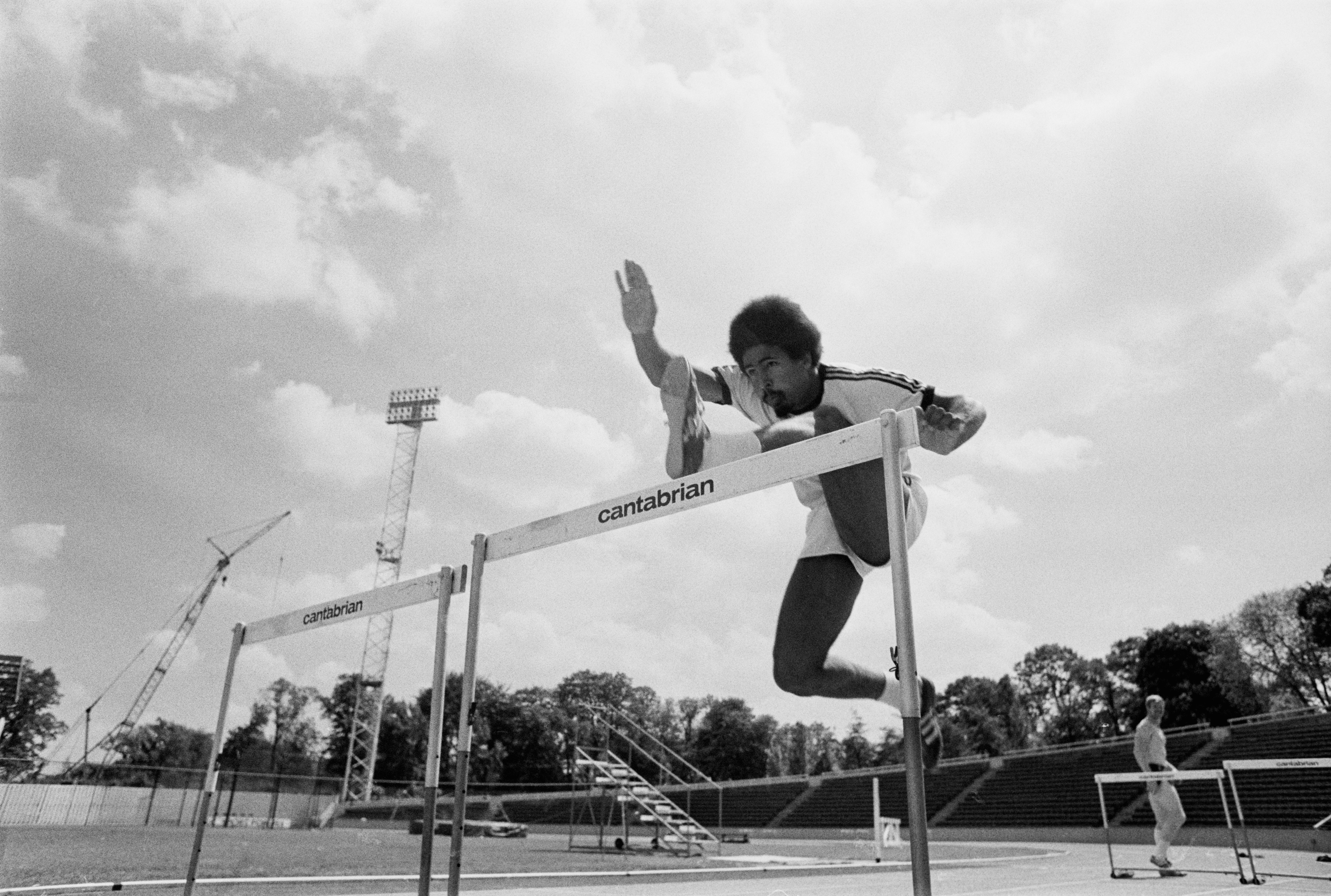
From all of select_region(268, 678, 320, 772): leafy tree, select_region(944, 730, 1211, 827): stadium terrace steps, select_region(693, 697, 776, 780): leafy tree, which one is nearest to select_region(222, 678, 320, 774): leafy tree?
select_region(268, 678, 320, 772): leafy tree

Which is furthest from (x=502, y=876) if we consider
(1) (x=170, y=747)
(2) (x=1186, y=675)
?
(1) (x=170, y=747)

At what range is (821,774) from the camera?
1652 inches

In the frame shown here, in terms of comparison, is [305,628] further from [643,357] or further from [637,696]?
[637,696]

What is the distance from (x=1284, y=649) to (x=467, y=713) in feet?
200

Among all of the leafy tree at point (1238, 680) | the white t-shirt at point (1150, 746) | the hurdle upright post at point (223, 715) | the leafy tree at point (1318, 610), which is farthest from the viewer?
the leafy tree at point (1238, 680)

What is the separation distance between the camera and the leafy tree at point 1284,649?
48.7m

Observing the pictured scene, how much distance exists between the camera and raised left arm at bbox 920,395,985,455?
2.69 meters

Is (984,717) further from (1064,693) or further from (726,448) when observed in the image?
(726,448)

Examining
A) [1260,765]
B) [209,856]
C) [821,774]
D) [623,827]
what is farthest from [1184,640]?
[209,856]

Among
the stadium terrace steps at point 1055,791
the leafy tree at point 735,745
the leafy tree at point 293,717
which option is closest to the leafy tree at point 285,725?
the leafy tree at point 293,717

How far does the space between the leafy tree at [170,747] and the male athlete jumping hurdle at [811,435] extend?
3286 inches

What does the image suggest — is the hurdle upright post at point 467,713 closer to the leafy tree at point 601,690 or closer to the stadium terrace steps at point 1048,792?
the stadium terrace steps at point 1048,792

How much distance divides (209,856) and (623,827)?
32.5ft

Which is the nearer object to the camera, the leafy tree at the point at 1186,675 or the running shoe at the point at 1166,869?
the running shoe at the point at 1166,869
